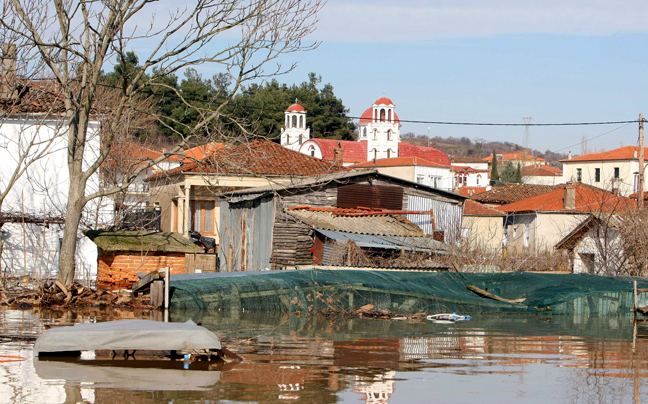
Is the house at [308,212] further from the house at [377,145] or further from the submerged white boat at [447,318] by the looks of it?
the house at [377,145]

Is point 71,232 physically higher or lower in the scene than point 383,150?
lower

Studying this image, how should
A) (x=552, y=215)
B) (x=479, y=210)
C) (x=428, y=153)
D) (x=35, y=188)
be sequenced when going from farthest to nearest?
1. (x=428, y=153)
2. (x=479, y=210)
3. (x=552, y=215)
4. (x=35, y=188)

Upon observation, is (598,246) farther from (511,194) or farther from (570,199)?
(511,194)

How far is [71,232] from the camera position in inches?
777

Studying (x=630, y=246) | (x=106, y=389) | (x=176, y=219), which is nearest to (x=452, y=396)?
(x=106, y=389)

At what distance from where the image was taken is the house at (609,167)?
87938mm

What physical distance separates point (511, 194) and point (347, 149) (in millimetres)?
37761

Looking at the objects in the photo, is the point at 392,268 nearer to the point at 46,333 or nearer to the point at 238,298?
the point at 238,298

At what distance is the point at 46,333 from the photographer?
10500mm

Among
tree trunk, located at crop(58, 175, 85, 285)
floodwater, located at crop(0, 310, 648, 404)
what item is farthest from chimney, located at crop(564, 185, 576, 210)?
tree trunk, located at crop(58, 175, 85, 285)

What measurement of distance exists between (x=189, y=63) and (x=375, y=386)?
13.1 meters

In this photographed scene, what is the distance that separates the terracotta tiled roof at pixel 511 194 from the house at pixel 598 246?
31.0 metres

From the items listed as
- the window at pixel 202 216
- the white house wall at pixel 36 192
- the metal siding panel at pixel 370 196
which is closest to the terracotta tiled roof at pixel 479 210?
the window at pixel 202 216

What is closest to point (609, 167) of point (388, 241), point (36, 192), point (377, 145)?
point (377, 145)
